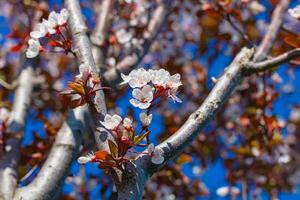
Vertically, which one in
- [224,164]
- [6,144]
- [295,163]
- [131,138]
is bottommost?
[295,163]

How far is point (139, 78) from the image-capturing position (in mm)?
1156

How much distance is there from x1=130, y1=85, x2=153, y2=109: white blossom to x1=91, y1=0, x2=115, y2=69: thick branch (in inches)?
34.0

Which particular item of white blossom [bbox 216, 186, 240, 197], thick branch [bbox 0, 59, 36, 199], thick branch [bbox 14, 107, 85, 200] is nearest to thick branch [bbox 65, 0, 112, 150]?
thick branch [bbox 14, 107, 85, 200]

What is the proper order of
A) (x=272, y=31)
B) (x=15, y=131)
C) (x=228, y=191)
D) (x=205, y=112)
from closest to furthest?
(x=205, y=112)
(x=15, y=131)
(x=272, y=31)
(x=228, y=191)

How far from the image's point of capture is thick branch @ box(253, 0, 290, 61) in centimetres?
191

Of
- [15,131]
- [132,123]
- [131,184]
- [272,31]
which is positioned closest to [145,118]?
[132,123]

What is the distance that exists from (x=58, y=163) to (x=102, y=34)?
3.12 ft

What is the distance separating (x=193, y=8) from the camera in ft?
10.3

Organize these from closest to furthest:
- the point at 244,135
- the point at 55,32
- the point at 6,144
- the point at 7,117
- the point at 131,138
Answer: the point at 131,138, the point at 55,32, the point at 6,144, the point at 7,117, the point at 244,135

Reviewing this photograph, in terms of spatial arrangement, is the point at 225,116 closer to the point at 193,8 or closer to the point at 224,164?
the point at 224,164

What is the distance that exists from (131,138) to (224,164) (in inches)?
73.6

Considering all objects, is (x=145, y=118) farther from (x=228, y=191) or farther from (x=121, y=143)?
(x=228, y=191)

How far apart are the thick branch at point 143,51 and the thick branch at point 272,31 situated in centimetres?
53

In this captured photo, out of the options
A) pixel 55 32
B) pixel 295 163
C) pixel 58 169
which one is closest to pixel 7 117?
pixel 58 169
